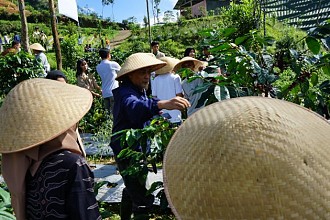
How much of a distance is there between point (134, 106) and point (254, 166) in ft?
6.11

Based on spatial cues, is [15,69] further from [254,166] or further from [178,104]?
[254,166]

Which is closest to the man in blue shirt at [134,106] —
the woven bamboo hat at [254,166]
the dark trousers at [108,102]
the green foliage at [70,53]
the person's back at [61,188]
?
the person's back at [61,188]

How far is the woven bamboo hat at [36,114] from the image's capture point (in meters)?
1.37

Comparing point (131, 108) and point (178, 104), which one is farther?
point (131, 108)

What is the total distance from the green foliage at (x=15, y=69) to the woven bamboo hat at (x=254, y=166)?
19.2 feet

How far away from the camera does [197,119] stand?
85cm

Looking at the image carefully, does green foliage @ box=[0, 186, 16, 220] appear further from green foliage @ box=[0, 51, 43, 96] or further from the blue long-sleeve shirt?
green foliage @ box=[0, 51, 43, 96]

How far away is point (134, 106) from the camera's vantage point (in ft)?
8.33

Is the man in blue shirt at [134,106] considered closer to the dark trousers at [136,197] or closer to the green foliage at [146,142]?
the dark trousers at [136,197]

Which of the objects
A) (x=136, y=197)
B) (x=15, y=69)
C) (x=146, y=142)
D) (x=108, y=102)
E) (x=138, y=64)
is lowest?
(x=136, y=197)

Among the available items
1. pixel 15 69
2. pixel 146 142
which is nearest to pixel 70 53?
pixel 15 69

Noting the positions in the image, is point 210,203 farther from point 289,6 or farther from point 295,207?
point 289,6

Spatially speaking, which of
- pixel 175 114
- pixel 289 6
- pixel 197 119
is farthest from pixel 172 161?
pixel 289 6

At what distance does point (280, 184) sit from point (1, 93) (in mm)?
6239
